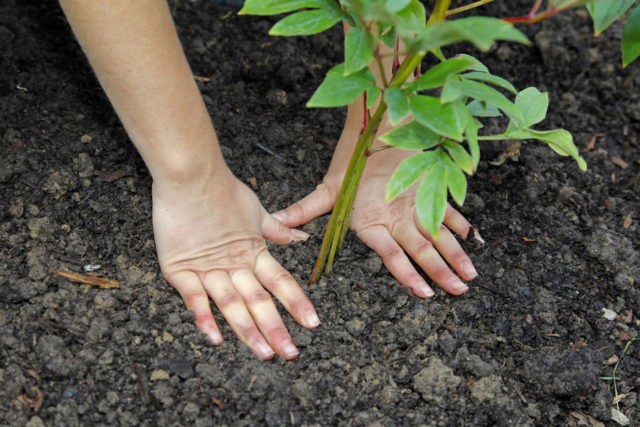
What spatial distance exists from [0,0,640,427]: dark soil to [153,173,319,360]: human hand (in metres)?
0.03

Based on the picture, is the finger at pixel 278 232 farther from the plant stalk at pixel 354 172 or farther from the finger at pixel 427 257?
the finger at pixel 427 257

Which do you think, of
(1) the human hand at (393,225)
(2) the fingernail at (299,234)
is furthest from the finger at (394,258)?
(2) the fingernail at (299,234)

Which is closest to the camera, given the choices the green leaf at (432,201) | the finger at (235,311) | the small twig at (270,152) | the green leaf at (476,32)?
the green leaf at (476,32)

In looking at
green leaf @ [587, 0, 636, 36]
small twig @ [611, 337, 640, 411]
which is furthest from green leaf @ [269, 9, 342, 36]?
small twig @ [611, 337, 640, 411]

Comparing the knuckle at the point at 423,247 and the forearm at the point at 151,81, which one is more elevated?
the forearm at the point at 151,81

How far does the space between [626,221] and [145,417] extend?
1.12m

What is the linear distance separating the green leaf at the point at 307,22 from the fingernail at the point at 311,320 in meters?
0.55

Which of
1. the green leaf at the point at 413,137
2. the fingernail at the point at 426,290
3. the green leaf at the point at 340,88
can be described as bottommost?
the fingernail at the point at 426,290

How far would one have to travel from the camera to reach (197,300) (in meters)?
1.38

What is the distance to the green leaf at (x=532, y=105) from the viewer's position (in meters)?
1.15

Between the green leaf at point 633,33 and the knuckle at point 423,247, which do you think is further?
the knuckle at point 423,247

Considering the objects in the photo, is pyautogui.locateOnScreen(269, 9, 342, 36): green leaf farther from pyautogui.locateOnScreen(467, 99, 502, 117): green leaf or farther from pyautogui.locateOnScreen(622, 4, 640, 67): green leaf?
pyautogui.locateOnScreen(622, 4, 640, 67): green leaf

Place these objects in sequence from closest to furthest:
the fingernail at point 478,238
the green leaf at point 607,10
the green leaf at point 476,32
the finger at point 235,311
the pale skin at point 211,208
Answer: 1. the green leaf at point 476,32
2. the green leaf at point 607,10
3. the pale skin at point 211,208
4. the finger at point 235,311
5. the fingernail at point 478,238

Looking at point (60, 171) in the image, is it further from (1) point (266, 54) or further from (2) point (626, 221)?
(2) point (626, 221)
